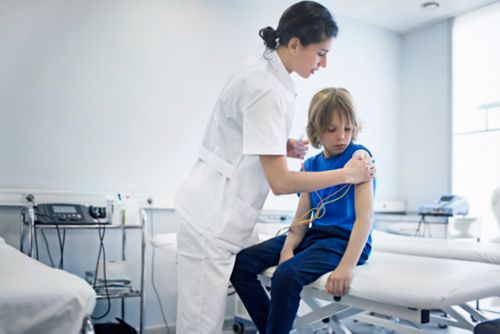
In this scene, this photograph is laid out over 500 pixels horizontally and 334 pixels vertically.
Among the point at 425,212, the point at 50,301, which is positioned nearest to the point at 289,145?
the point at 50,301

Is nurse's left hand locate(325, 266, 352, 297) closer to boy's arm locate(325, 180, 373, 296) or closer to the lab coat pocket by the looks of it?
boy's arm locate(325, 180, 373, 296)

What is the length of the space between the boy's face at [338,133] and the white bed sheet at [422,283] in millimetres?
393

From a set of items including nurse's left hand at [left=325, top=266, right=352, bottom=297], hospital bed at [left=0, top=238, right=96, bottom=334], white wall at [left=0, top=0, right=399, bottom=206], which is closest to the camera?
hospital bed at [left=0, top=238, right=96, bottom=334]

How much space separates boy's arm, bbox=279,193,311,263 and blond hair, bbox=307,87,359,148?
0.80ft

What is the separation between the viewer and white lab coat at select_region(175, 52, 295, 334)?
1.45 m

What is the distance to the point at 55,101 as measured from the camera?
2801mm

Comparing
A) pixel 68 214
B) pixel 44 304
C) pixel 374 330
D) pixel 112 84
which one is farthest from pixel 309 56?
pixel 374 330

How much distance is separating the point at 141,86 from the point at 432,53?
2.50 metres

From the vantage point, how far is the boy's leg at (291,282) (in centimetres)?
136

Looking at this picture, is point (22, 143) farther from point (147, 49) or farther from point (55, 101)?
point (147, 49)

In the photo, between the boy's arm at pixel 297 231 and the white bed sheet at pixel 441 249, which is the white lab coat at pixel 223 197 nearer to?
the boy's arm at pixel 297 231

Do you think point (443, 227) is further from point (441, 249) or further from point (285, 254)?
point (285, 254)

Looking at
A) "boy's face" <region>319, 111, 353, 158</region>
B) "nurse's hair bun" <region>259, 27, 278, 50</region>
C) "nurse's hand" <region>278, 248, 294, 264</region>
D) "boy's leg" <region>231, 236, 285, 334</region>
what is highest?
"nurse's hair bun" <region>259, 27, 278, 50</region>

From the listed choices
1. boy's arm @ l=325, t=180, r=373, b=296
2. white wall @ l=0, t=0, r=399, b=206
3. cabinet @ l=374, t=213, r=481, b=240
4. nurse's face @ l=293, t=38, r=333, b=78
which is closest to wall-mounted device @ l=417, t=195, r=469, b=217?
cabinet @ l=374, t=213, r=481, b=240
